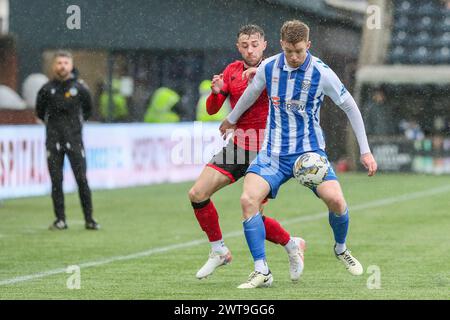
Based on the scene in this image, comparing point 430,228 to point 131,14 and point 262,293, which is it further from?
point 131,14

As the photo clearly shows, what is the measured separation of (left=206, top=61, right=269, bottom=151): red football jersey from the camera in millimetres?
9539

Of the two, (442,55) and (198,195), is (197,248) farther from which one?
(442,55)

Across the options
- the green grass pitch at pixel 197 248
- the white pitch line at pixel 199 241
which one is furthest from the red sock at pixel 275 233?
the white pitch line at pixel 199 241

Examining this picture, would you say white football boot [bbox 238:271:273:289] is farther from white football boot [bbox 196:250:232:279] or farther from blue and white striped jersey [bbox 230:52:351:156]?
blue and white striped jersey [bbox 230:52:351:156]

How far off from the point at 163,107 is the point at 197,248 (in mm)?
12178

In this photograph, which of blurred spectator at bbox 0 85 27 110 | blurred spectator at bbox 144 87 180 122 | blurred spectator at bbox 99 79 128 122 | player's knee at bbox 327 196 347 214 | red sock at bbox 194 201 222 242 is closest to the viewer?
player's knee at bbox 327 196 347 214

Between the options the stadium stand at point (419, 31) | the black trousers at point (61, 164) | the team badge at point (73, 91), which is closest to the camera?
the black trousers at point (61, 164)

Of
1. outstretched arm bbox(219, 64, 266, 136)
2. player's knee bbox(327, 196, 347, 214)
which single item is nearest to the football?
player's knee bbox(327, 196, 347, 214)

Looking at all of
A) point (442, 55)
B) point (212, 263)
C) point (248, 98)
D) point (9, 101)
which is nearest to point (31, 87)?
point (9, 101)

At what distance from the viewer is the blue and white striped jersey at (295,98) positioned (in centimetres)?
882

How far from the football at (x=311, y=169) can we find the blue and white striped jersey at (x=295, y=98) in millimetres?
93

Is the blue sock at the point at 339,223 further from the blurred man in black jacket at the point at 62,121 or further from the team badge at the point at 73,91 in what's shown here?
the team badge at the point at 73,91
